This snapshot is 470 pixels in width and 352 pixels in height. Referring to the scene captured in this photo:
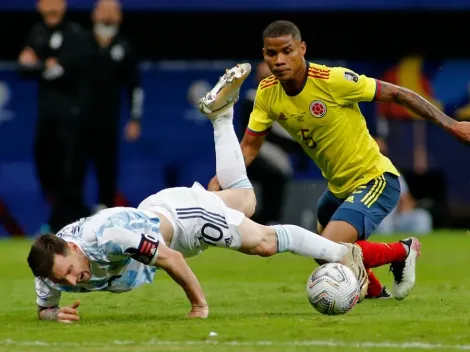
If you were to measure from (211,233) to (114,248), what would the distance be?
0.90 m

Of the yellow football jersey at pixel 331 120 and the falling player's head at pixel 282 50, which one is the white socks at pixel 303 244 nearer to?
the yellow football jersey at pixel 331 120

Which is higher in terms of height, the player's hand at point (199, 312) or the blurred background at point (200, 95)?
the player's hand at point (199, 312)

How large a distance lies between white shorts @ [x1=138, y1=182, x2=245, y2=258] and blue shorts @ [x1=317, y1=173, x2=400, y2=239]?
48.3 inches

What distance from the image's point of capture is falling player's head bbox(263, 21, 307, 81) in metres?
9.65

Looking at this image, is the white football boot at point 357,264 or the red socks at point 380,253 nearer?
the white football boot at point 357,264

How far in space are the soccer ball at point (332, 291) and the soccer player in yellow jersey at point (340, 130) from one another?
970mm

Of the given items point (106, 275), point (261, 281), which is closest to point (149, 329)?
point (106, 275)

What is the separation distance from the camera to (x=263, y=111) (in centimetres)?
1017

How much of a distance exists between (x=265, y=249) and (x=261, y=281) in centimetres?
359

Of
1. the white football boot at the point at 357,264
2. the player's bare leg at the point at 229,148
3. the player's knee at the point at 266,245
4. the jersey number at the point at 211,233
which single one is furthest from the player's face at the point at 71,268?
the white football boot at the point at 357,264

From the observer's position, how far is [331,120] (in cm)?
993

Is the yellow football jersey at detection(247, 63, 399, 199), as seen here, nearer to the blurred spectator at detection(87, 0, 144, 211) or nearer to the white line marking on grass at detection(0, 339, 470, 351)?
the white line marking on grass at detection(0, 339, 470, 351)

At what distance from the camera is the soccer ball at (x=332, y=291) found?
8.62 m

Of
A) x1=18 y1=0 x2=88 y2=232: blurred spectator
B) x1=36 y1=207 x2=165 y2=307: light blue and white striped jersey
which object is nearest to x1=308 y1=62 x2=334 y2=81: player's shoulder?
x1=36 y1=207 x2=165 y2=307: light blue and white striped jersey
